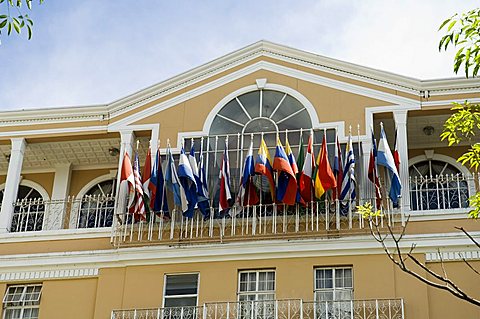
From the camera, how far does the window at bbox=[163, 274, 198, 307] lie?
2061 cm

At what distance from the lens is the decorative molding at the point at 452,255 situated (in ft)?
65.0

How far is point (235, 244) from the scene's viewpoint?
20719 millimetres

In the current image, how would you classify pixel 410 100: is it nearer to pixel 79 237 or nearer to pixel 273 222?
pixel 273 222

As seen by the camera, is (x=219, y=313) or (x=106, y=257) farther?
(x=106, y=257)

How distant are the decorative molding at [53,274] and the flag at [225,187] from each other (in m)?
3.42

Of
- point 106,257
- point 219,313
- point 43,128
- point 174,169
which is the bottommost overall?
point 219,313

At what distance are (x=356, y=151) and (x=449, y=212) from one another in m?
2.57

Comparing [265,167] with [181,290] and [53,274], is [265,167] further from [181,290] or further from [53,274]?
[53,274]

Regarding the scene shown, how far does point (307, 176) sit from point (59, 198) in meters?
7.46

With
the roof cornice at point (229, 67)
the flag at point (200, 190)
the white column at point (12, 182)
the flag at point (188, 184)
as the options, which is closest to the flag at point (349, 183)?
the roof cornice at point (229, 67)

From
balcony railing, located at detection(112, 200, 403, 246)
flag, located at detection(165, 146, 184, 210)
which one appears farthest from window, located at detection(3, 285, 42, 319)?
flag, located at detection(165, 146, 184, 210)

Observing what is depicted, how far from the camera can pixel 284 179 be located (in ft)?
68.7

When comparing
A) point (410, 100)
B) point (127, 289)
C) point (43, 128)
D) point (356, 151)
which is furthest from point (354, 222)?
point (43, 128)

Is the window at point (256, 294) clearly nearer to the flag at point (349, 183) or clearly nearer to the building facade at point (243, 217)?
the building facade at point (243, 217)
